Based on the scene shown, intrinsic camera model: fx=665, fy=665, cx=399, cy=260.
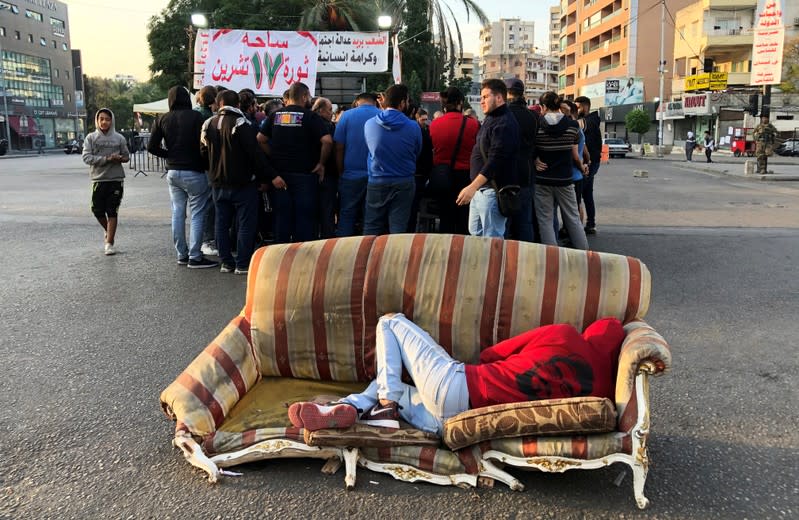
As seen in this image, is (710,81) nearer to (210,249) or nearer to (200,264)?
(210,249)

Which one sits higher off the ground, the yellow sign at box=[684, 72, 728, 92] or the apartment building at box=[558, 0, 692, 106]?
the apartment building at box=[558, 0, 692, 106]

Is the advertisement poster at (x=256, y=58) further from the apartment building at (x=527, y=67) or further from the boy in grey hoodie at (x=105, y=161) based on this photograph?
the apartment building at (x=527, y=67)

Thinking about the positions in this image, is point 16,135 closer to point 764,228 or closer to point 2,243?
point 2,243

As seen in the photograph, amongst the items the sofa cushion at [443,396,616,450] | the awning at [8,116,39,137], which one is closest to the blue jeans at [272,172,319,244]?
the sofa cushion at [443,396,616,450]

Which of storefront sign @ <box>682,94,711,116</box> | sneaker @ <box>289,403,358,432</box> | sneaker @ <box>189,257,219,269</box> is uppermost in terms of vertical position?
storefront sign @ <box>682,94,711,116</box>

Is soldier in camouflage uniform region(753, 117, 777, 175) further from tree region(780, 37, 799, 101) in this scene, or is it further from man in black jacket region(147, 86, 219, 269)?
tree region(780, 37, 799, 101)

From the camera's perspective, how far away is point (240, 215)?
708 centimetres

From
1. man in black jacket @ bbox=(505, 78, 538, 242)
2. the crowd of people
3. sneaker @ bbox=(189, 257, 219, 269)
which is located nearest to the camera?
the crowd of people

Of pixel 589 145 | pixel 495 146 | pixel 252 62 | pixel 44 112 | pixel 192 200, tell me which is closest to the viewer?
pixel 495 146

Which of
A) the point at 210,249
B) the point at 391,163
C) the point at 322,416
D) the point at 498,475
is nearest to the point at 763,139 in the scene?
the point at 391,163

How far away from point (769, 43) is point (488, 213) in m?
19.0

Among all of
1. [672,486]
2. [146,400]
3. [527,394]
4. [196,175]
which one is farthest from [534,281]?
[196,175]

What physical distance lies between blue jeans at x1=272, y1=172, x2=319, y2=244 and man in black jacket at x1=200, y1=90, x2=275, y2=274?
248mm

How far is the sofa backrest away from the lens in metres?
3.48
